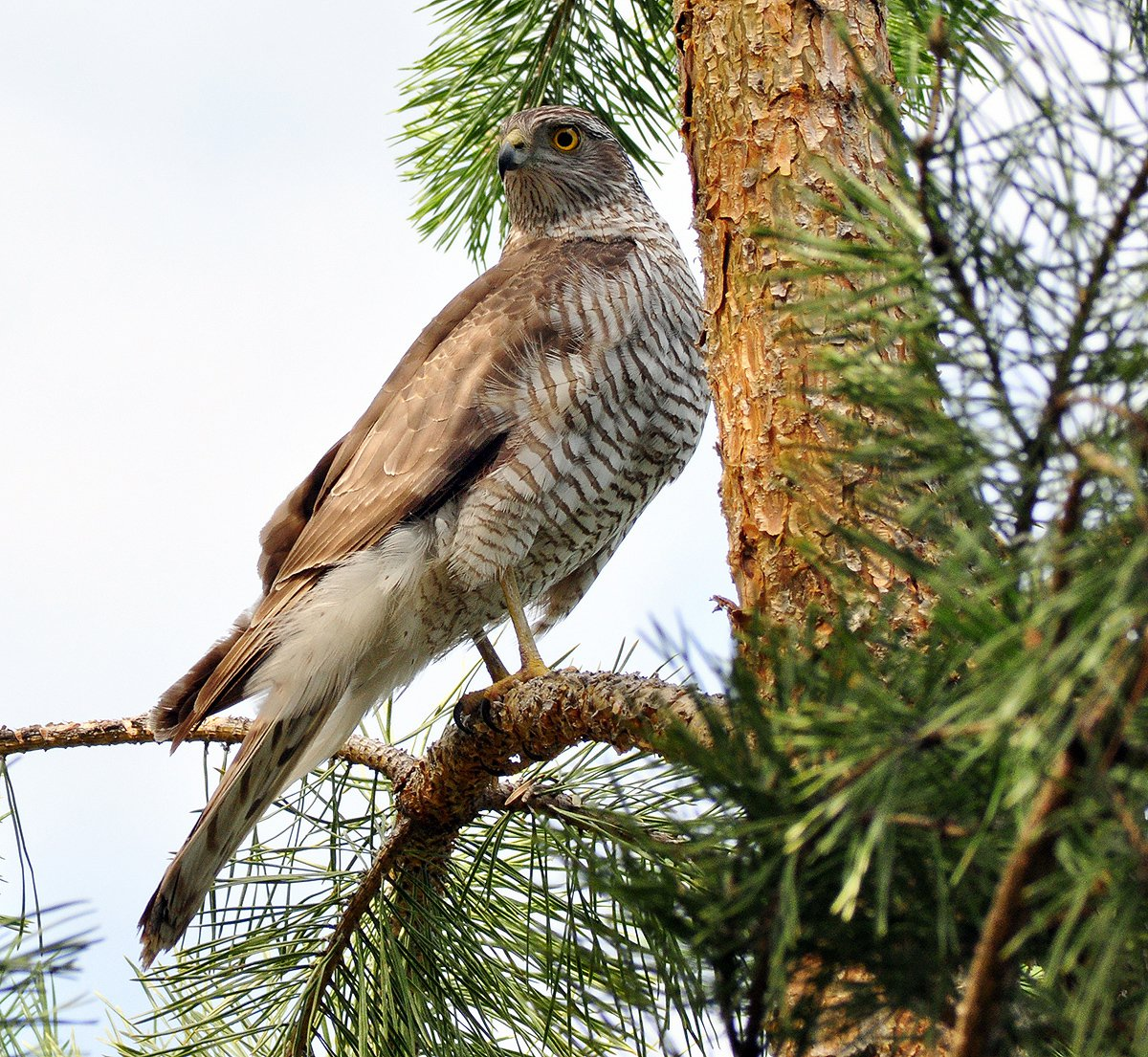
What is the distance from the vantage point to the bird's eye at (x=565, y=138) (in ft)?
13.9

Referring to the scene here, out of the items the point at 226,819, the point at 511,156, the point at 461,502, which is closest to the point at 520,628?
the point at 461,502

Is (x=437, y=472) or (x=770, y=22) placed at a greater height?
(x=770, y=22)

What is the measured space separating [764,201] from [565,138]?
2069 millimetres

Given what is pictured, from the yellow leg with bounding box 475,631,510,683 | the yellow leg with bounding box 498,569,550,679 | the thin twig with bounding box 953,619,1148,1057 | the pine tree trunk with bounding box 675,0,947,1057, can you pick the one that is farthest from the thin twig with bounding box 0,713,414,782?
the thin twig with bounding box 953,619,1148,1057

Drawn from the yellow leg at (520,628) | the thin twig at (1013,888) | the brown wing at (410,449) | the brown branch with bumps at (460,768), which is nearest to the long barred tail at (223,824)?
the brown wing at (410,449)

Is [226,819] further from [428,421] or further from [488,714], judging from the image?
[428,421]

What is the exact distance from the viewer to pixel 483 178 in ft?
14.0

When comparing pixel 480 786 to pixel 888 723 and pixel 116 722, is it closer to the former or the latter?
pixel 116 722

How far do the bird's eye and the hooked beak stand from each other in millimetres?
184

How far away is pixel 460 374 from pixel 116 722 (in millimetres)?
1258

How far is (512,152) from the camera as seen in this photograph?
4.04 meters

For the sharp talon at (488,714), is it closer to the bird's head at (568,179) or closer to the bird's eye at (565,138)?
the bird's head at (568,179)

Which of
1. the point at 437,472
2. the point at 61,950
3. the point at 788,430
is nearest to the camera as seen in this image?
the point at 61,950

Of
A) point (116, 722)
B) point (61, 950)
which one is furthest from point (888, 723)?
point (116, 722)
